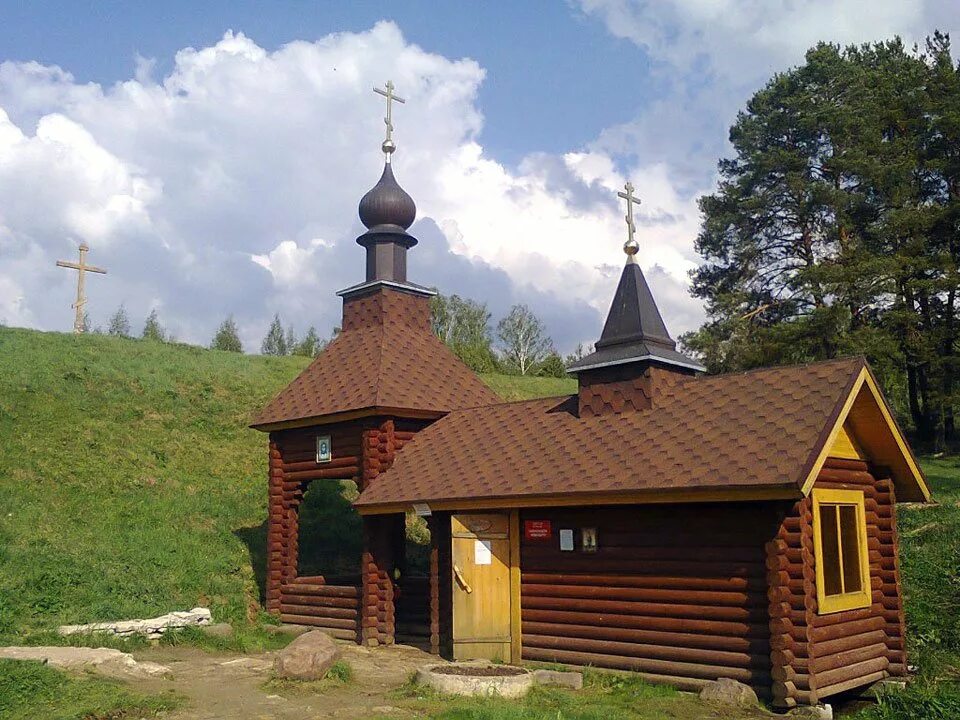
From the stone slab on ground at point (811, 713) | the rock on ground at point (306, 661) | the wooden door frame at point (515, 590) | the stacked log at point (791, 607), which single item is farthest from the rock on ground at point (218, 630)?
the stone slab on ground at point (811, 713)

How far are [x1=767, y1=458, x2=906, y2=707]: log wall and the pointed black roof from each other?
2.87 meters

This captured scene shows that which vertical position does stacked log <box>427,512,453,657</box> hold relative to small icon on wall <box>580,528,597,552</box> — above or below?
below

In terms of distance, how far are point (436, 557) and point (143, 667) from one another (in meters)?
4.33

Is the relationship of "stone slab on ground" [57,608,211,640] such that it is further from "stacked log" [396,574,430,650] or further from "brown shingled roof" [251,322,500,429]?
"brown shingled roof" [251,322,500,429]

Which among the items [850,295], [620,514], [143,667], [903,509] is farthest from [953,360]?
[143,667]

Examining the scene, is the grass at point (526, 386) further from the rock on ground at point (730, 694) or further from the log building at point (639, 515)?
the rock on ground at point (730, 694)

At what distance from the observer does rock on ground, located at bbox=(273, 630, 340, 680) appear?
1083 centimetres

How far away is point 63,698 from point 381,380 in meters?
7.59

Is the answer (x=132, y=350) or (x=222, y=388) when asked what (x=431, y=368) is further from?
(x=132, y=350)

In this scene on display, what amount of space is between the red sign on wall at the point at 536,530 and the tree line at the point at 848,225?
1756 cm

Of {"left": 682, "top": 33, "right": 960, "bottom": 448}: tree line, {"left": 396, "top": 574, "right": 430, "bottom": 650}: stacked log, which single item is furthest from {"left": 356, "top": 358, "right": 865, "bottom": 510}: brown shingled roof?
{"left": 682, "top": 33, "right": 960, "bottom": 448}: tree line

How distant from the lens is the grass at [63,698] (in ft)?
28.8

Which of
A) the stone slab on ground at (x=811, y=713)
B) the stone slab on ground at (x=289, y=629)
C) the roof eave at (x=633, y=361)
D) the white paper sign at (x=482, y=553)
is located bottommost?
the stone slab on ground at (x=289, y=629)

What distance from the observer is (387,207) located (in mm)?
18344
